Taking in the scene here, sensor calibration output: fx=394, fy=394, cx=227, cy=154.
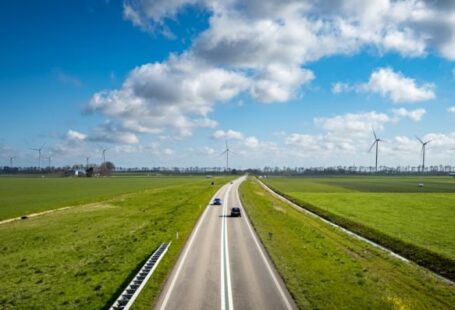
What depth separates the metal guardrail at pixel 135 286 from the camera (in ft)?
62.3

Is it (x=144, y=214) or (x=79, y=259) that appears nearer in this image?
(x=79, y=259)

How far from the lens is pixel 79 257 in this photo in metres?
31.6

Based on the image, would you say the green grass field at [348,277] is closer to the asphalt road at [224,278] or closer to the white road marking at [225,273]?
the asphalt road at [224,278]

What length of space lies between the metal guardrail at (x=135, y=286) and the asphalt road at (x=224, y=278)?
1295mm


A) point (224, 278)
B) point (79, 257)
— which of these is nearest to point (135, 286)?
point (224, 278)

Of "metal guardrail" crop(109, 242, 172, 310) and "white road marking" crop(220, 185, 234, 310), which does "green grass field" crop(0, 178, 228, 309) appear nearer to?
"metal guardrail" crop(109, 242, 172, 310)

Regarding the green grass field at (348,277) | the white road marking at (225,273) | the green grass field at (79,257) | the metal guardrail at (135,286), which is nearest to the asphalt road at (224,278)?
the white road marking at (225,273)

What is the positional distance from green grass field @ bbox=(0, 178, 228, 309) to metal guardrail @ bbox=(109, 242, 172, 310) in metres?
0.42

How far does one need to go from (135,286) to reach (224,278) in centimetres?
535

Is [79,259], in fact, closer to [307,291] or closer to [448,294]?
[307,291]

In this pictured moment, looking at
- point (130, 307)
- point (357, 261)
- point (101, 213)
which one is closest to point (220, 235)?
point (357, 261)

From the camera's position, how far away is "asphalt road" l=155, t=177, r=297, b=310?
19.9 m

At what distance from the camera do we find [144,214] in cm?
6156

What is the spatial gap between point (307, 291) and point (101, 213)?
47509mm
